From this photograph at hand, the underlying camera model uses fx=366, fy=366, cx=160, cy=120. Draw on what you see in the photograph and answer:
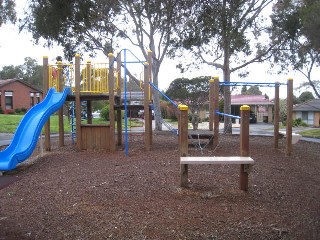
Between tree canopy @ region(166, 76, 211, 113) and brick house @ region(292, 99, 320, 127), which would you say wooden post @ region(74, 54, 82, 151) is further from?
brick house @ region(292, 99, 320, 127)

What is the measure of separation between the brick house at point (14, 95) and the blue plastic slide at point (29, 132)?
120 ft

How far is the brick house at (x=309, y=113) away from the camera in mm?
42344

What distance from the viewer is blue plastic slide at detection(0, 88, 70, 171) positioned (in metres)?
8.39

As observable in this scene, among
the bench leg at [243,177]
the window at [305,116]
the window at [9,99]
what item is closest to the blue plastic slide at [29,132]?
the bench leg at [243,177]

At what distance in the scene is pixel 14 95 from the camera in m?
45.9

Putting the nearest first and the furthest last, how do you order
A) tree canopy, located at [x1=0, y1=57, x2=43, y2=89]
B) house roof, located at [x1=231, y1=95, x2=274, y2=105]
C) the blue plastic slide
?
the blue plastic slide < house roof, located at [x1=231, y1=95, x2=274, y2=105] < tree canopy, located at [x1=0, y1=57, x2=43, y2=89]

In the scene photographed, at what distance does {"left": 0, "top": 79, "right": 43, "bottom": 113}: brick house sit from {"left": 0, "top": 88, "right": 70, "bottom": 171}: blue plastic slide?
36612mm

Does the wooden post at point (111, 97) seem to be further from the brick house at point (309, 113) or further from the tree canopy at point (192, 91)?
the brick house at point (309, 113)

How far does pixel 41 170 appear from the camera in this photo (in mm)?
8102

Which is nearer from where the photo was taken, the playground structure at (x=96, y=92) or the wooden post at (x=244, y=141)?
the wooden post at (x=244, y=141)

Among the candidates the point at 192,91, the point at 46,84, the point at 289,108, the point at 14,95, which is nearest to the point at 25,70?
the point at 14,95

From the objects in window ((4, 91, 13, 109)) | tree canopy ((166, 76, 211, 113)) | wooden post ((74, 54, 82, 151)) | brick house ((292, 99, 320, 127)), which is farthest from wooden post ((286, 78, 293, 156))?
window ((4, 91, 13, 109))

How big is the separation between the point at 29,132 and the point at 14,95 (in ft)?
130

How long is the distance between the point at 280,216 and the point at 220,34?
41.8 feet
